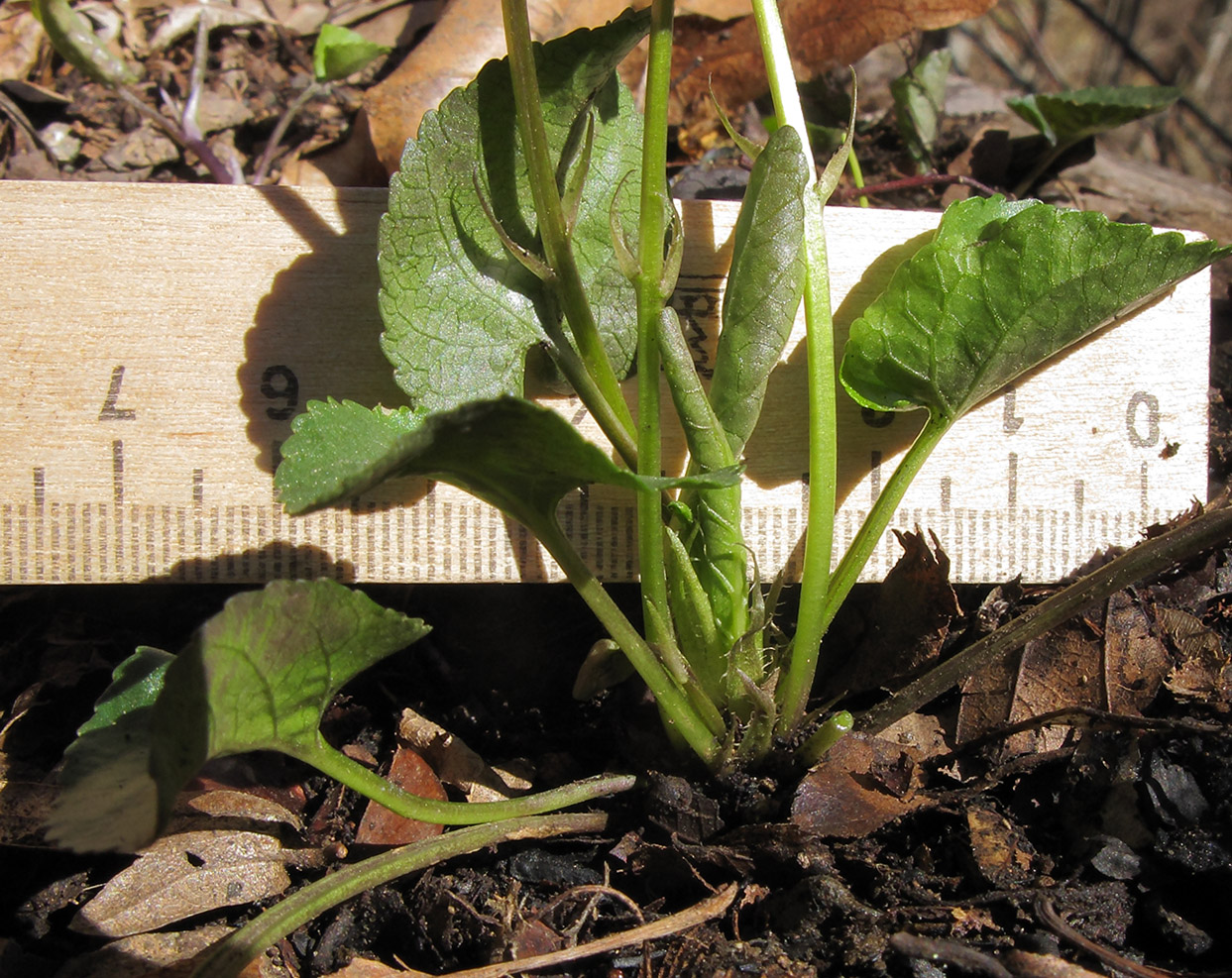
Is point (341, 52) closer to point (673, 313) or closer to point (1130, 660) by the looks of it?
point (673, 313)

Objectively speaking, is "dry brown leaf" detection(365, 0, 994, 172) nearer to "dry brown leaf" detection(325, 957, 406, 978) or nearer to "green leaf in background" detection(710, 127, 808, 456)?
"green leaf in background" detection(710, 127, 808, 456)

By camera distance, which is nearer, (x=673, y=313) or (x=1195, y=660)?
(x=673, y=313)

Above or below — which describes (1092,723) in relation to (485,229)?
below

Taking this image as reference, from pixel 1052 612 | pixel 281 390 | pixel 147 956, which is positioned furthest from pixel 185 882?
pixel 1052 612

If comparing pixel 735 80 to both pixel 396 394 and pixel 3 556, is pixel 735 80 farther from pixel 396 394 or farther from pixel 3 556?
pixel 3 556

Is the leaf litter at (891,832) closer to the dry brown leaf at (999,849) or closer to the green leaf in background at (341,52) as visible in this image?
the dry brown leaf at (999,849)

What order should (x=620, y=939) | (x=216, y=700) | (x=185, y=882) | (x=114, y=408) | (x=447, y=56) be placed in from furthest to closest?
1. (x=447, y=56)
2. (x=114, y=408)
3. (x=185, y=882)
4. (x=620, y=939)
5. (x=216, y=700)

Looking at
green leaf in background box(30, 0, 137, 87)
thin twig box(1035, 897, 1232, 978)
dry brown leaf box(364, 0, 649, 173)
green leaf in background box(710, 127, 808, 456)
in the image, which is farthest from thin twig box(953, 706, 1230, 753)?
green leaf in background box(30, 0, 137, 87)
